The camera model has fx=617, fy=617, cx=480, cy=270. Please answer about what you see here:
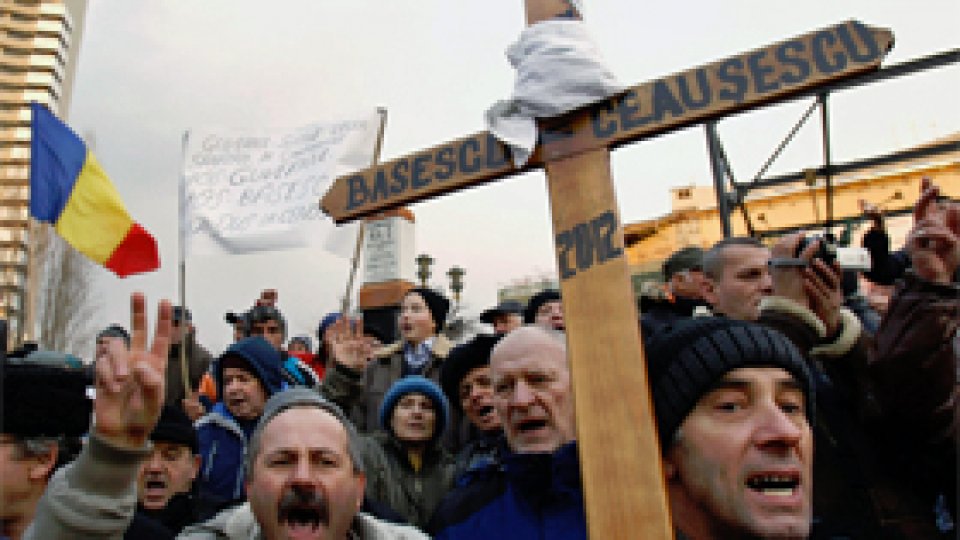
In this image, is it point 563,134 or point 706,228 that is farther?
point 706,228

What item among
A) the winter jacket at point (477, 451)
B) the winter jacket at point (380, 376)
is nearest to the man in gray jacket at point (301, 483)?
the winter jacket at point (477, 451)

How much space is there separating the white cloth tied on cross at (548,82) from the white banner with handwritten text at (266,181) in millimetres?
2906

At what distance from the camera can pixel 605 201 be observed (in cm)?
166

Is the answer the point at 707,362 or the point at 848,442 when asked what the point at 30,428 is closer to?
the point at 707,362

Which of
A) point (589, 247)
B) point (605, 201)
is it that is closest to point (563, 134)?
point (605, 201)

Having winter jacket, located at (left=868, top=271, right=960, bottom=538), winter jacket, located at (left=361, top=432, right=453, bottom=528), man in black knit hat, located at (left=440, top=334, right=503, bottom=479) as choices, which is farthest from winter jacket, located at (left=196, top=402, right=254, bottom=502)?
winter jacket, located at (left=868, top=271, right=960, bottom=538)

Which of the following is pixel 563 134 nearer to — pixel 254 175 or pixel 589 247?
pixel 589 247

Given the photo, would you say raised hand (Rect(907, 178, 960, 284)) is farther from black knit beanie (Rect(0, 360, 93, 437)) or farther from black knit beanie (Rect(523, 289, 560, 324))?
black knit beanie (Rect(0, 360, 93, 437))

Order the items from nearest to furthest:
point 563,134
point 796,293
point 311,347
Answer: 1. point 563,134
2. point 796,293
3. point 311,347

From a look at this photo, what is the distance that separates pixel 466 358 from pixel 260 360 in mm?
1181

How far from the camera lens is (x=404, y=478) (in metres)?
2.94

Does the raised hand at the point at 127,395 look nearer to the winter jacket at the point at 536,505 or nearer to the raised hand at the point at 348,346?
the winter jacket at the point at 536,505

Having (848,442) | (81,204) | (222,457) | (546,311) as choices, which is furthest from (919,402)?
(81,204)

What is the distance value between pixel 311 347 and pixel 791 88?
6352 mm
